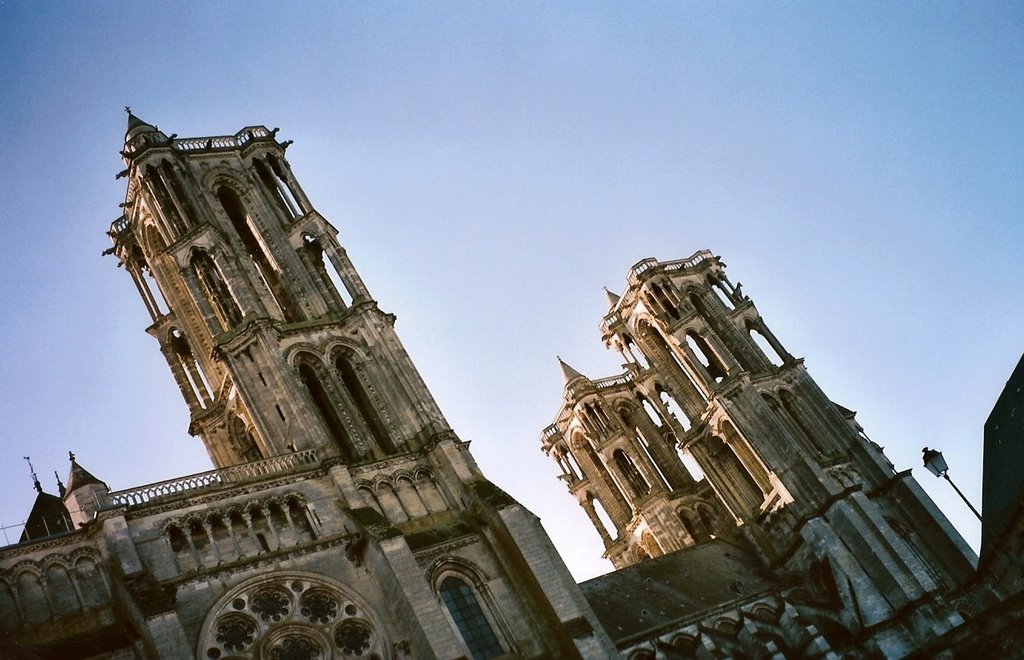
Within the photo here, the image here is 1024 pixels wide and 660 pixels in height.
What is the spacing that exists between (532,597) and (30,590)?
14495mm

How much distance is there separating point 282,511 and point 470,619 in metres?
6.75

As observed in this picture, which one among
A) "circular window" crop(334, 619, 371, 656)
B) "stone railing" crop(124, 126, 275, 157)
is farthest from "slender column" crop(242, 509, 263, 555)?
"stone railing" crop(124, 126, 275, 157)

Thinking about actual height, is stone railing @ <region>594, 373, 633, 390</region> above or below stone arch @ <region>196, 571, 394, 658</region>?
above

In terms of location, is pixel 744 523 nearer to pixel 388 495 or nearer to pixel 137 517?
pixel 388 495

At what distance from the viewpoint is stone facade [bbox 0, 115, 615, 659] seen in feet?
95.6

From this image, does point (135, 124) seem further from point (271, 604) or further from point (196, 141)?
point (271, 604)

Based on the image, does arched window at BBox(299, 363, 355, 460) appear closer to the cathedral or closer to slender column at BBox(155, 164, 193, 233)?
the cathedral

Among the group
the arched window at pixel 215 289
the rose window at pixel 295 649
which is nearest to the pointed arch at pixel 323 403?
the arched window at pixel 215 289

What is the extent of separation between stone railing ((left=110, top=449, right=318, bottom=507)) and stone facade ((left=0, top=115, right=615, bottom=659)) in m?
0.07

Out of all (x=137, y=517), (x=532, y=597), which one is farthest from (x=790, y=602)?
(x=137, y=517)

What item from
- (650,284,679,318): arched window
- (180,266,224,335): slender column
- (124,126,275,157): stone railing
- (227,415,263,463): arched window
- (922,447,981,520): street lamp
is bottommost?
(922,447,981,520): street lamp

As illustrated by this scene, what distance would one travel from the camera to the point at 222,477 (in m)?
33.7

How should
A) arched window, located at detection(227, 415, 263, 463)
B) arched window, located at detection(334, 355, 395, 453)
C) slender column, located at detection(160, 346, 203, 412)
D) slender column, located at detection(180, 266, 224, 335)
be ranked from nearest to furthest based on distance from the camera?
arched window, located at detection(334, 355, 395, 453), slender column, located at detection(180, 266, 224, 335), arched window, located at detection(227, 415, 263, 463), slender column, located at detection(160, 346, 203, 412)

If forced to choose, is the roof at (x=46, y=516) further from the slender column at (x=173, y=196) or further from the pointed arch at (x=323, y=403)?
the slender column at (x=173, y=196)
